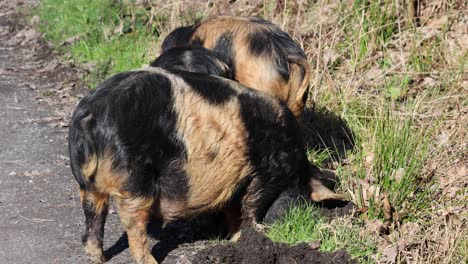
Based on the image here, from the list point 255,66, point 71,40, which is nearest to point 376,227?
point 255,66

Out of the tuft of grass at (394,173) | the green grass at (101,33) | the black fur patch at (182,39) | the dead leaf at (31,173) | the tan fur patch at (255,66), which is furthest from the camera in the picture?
the green grass at (101,33)

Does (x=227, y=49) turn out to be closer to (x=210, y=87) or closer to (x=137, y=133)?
(x=210, y=87)

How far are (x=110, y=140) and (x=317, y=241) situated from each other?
5.09 ft

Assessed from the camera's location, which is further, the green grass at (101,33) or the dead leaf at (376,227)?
the green grass at (101,33)

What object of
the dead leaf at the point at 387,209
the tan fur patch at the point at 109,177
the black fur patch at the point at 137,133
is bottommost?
the dead leaf at the point at 387,209

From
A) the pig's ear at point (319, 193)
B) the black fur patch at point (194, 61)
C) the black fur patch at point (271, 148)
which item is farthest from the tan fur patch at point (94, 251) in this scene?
the pig's ear at point (319, 193)

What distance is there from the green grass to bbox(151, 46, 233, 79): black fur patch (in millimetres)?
3177

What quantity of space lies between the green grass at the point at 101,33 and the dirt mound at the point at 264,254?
4.24 metres

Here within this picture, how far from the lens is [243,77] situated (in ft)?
20.4

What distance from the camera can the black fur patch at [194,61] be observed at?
5852mm

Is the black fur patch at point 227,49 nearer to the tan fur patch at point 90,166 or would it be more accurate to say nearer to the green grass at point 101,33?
the tan fur patch at point 90,166

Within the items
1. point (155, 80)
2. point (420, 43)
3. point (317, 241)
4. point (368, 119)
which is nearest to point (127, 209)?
point (155, 80)

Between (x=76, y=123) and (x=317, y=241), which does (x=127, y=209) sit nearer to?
(x=76, y=123)

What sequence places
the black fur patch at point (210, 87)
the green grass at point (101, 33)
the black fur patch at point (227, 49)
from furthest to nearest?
the green grass at point (101, 33), the black fur patch at point (227, 49), the black fur patch at point (210, 87)
